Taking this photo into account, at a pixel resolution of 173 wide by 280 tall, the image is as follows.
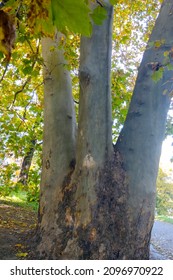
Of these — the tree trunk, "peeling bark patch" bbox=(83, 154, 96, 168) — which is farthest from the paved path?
"peeling bark patch" bbox=(83, 154, 96, 168)

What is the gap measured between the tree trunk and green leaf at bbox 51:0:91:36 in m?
2.34

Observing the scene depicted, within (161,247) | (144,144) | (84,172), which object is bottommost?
(161,247)

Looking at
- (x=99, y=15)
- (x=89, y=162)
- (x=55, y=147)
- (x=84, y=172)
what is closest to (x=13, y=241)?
(x=55, y=147)

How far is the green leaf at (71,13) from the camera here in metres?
0.60

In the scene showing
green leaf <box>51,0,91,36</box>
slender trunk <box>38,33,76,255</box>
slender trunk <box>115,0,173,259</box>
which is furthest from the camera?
slender trunk <box>38,33,76,255</box>

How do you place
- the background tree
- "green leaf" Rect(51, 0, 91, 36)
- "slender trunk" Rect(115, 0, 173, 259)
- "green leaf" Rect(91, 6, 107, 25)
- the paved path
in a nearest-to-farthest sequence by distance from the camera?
"green leaf" Rect(51, 0, 91, 36)
"green leaf" Rect(91, 6, 107, 25)
the background tree
"slender trunk" Rect(115, 0, 173, 259)
the paved path

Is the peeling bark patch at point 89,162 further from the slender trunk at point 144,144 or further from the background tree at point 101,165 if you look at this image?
the slender trunk at point 144,144

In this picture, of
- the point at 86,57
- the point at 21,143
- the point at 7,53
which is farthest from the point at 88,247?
the point at 21,143

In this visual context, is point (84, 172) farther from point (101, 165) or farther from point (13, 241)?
point (13, 241)

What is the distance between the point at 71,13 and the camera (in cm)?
62

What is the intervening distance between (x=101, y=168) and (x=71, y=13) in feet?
7.92

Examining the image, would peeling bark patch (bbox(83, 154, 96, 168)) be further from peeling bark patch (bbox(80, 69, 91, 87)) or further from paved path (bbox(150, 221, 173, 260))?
paved path (bbox(150, 221, 173, 260))

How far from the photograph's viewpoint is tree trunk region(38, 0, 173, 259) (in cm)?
284

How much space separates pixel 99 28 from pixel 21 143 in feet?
11.3
